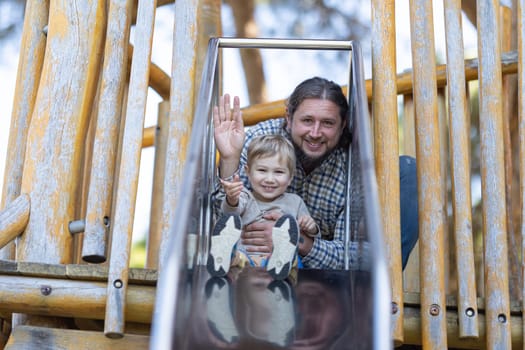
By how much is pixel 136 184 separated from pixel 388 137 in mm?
937

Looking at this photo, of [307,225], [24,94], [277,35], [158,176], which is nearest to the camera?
[307,225]

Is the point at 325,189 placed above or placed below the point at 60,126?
below

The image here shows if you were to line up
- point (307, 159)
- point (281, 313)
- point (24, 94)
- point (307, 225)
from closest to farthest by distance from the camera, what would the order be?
point (281, 313)
point (307, 225)
point (307, 159)
point (24, 94)

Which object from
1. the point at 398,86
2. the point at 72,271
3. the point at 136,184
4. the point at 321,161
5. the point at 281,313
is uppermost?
the point at 398,86

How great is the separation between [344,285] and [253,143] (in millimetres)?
879

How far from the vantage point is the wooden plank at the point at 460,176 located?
314 centimetres

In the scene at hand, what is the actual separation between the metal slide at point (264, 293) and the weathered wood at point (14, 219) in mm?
779

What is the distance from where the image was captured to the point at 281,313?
2.55 meters

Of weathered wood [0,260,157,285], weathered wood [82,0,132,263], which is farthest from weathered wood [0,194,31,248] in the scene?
weathered wood [82,0,132,263]

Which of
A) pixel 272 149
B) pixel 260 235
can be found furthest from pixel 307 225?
pixel 272 149

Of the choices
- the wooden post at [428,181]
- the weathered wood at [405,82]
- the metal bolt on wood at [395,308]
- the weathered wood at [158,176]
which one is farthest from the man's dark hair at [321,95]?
the weathered wood at [158,176]

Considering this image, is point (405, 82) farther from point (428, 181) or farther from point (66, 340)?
point (66, 340)

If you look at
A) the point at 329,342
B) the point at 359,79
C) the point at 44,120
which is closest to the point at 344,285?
the point at 329,342

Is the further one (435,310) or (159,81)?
(159,81)
